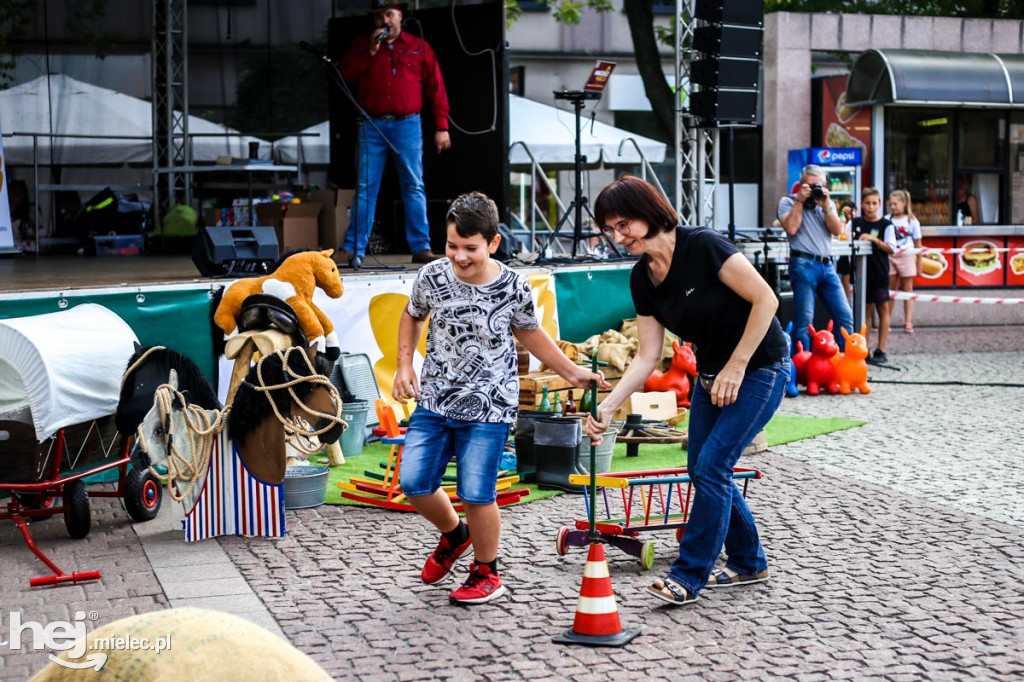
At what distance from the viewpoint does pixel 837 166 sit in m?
18.1

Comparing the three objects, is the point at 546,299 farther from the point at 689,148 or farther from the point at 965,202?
the point at 965,202

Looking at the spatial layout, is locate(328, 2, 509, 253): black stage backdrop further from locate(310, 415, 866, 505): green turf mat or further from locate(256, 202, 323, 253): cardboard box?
locate(310, 415, 866, 505): green turf mat

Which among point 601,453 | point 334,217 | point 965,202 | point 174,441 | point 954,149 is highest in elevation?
point 954,149

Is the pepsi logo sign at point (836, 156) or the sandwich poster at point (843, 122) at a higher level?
the sandwich poster at point (843, 122)

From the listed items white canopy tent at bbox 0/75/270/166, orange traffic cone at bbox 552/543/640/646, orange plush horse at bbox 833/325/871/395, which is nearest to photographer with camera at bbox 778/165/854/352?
orange plush horse at bbox 833/325/871/395

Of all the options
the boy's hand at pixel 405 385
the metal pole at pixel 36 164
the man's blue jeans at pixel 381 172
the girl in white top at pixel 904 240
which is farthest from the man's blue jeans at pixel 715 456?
the metal pole at pixel 36 164

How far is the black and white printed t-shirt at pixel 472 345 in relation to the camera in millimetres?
5086

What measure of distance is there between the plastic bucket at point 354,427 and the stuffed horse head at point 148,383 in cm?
223

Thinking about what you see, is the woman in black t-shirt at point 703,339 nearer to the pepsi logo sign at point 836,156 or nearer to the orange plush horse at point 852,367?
the orange plush horse at point 852,367

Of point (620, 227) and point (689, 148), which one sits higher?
point (689, 148)

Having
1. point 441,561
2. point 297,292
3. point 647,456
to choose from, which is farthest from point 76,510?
point 647,456

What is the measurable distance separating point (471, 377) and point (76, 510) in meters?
2.42

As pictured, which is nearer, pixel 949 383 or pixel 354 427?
pixel 354 427

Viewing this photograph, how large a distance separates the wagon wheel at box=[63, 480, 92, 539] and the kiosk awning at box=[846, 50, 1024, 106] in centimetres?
1476
